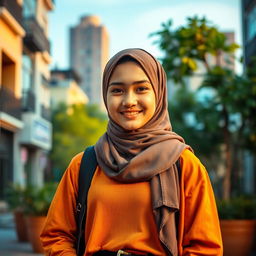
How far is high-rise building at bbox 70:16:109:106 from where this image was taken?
114 metres

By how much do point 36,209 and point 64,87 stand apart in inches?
1671

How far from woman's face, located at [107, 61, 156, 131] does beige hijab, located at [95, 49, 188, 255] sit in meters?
0.03

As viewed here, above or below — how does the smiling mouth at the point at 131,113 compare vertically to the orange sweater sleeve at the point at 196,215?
above

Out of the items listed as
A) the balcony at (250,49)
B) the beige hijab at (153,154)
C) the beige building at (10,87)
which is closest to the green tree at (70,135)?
the beige building at (10,87)

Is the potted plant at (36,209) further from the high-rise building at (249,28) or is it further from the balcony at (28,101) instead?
the high-rise building at (249,28)

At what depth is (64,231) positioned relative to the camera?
7.22 ft

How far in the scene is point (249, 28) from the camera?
23.4m

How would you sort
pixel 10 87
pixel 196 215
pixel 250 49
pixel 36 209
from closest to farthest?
pixel 196 215 < pixel 36 209 < pixel 10 87 < pixel 250 49

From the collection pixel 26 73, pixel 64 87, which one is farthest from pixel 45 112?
pixel 64 87

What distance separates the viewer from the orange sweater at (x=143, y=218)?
2014 millimetres

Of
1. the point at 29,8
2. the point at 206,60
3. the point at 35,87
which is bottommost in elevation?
the point at 206,60

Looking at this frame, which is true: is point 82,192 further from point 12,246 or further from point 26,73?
point 26,73

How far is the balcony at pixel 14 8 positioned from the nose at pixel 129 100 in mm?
17270

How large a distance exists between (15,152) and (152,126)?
21.0 meters
